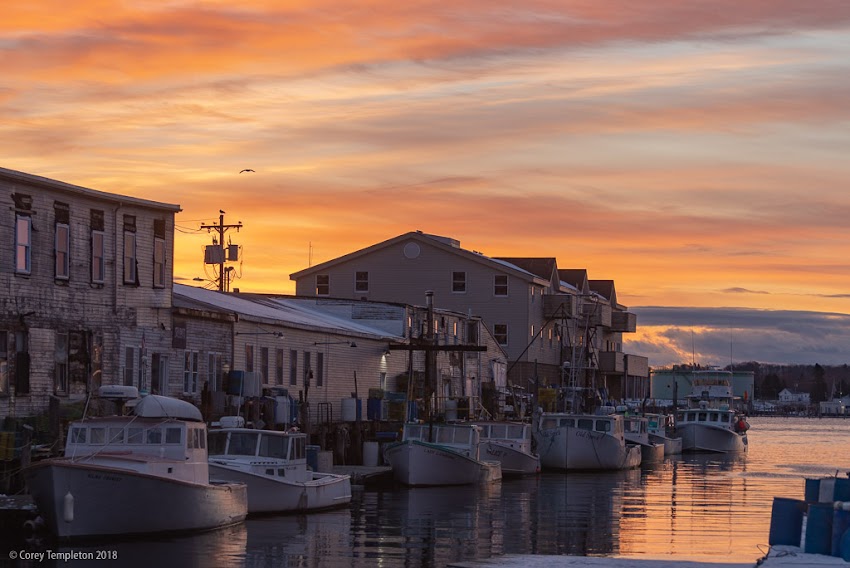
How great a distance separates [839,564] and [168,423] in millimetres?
16736

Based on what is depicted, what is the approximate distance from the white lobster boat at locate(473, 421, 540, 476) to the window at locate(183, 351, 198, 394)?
14734mm

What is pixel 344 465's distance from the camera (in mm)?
59844

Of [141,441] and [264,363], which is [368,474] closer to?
[264,363]

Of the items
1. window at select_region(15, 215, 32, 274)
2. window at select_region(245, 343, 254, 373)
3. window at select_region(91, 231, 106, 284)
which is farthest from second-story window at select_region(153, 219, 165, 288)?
window at select_region(245, 343, 254, 373)

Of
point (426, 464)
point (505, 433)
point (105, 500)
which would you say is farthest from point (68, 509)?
point (505, 433)

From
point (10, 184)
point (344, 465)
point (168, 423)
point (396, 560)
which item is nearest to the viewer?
point (396, 560)

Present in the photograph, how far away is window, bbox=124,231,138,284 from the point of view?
159ft

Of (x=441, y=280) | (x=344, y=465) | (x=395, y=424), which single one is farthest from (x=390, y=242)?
(x=344, y=465)

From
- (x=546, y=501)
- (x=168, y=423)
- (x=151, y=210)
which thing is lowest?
Answer: (x=546, y=501)

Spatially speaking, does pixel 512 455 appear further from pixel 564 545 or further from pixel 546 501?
pixel 564 545

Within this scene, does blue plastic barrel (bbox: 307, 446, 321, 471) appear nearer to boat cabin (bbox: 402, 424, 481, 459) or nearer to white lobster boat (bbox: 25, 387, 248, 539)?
boat cabin (bbox: 402, 424, 481, 459)

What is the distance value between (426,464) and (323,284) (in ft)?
160

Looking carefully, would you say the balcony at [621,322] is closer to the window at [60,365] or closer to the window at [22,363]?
the window at [60,365]

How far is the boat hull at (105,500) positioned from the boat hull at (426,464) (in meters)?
19.8
